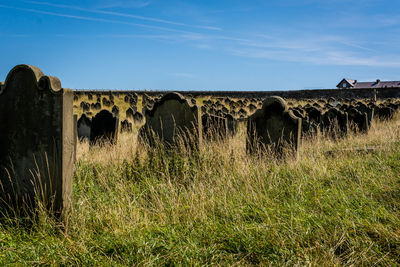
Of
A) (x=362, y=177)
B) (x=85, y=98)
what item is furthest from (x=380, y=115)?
(x=85, y=98)

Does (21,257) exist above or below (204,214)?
below

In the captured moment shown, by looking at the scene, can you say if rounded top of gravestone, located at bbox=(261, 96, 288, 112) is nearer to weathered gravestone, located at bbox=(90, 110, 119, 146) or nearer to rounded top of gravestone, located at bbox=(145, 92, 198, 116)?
rounded top of gravestone, located at bbox=(145, 92, 198, 116)

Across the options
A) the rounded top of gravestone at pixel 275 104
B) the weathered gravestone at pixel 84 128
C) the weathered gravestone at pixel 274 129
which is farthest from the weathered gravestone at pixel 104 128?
the rounded top of gravestone at pixel 275 104

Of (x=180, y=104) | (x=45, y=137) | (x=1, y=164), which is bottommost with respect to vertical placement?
(x=1, y=164)

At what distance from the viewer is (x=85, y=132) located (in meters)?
10.7

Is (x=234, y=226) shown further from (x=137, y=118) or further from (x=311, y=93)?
(x=311, y=93)

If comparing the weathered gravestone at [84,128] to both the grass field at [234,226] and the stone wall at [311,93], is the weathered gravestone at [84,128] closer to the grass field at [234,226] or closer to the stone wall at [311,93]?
the grass field at [234,226]

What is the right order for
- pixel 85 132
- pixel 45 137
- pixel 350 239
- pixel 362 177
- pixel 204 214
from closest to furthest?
pixel 350 239
pixel 204 214
pixel 45 137
pixel 362 177
pixel 85 132

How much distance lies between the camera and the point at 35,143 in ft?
12.9

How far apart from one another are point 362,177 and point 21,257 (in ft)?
13.6

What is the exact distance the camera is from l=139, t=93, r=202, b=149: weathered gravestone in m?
5.70

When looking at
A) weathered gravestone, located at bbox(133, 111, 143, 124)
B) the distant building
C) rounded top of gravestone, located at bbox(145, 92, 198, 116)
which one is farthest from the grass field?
the distant building

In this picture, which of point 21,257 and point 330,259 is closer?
point 330,259

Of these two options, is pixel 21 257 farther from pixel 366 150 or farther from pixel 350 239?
pixel 366 150
